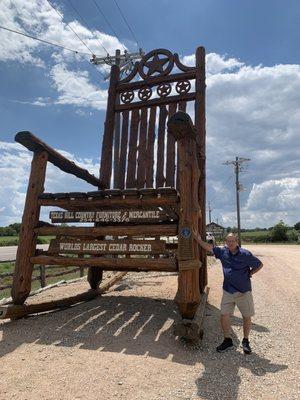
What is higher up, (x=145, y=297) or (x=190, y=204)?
(x=190, y=204)

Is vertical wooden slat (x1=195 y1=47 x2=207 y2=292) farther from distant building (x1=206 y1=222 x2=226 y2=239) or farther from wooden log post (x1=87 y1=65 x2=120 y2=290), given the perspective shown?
distant building (x1=206 y1=222 x2=226 y2=239)

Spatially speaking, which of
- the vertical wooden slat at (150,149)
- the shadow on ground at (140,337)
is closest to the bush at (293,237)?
the vertical wooden slat at (150,149)

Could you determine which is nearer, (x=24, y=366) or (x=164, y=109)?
(x=24, y=366)

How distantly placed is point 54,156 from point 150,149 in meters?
2.05

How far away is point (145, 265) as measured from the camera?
4539mm

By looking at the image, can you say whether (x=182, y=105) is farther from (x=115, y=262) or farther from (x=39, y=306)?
(x=39, y=306)

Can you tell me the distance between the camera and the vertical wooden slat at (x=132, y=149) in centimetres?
662

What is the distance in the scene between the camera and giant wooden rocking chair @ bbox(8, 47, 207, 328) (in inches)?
169

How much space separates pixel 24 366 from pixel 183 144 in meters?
2.87

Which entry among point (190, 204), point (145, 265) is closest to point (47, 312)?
point (145, 265)

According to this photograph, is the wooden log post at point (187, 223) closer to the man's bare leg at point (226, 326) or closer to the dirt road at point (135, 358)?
the man's bare leg at point (226, 326)

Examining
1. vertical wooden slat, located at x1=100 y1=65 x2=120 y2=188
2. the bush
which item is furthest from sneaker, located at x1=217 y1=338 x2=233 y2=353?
the bush

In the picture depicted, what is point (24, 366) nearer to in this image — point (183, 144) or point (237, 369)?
point (237, 369)

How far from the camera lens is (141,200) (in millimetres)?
4570
